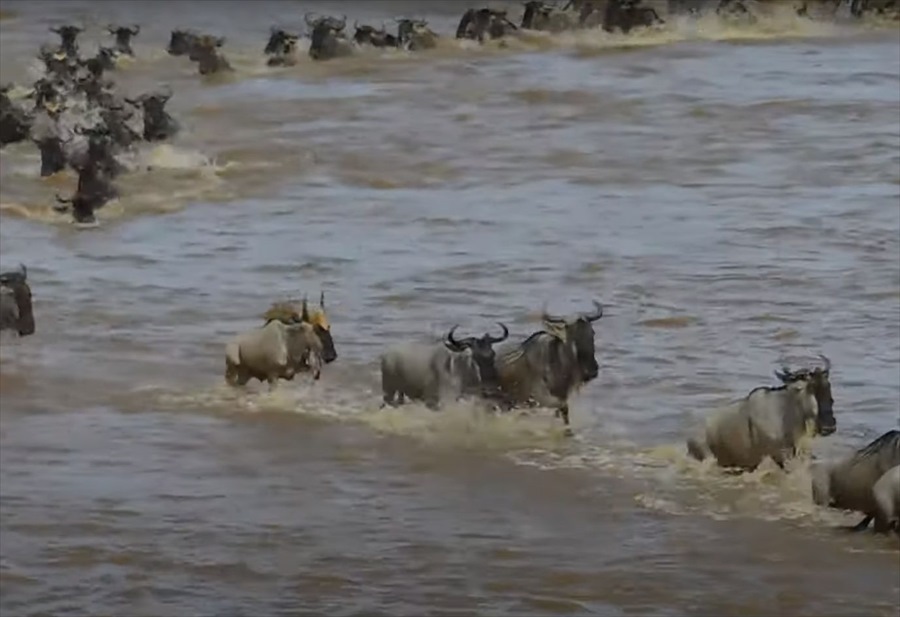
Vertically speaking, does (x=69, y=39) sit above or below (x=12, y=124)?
above

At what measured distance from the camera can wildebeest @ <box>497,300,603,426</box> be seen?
22.7 ft

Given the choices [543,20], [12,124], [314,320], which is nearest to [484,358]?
[314,320]

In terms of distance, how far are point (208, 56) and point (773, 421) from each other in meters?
10.4

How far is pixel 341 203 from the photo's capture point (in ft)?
35.9

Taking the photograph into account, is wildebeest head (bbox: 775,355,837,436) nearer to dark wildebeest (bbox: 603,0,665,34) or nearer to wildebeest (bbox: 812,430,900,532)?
wildebeest (bbox: 812,430,900,532)

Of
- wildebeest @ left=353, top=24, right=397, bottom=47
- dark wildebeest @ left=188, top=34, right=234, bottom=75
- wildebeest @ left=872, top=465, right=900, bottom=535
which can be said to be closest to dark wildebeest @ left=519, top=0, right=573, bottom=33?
wildebeest @ left=353, top=24, right=397, bottom=47

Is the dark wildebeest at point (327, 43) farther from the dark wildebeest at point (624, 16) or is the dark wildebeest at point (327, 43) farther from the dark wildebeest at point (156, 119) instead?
the dark wildebeest at point (156, 119)

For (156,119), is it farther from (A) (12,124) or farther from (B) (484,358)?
(B) (484,358)

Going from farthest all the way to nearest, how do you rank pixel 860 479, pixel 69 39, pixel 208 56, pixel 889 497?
pixel 69 39 → pixel 208 56 → pixel 860 479 → pixel 889 497

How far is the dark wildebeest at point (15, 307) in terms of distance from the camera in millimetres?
8195

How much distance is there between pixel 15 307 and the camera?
26.9ft

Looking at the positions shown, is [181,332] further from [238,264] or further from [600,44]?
[600,44]

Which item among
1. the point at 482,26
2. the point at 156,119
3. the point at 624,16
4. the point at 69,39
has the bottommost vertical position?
the point at 156,119

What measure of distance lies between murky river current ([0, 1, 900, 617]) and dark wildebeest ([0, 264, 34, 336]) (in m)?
0.09
